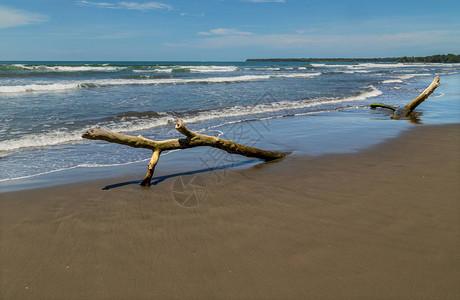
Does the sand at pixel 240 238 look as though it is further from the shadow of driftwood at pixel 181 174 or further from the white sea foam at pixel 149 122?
the white sea foam at pixel 149 122

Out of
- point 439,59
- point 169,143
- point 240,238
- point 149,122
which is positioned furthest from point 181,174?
point 439,59

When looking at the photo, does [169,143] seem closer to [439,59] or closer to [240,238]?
[240,238]

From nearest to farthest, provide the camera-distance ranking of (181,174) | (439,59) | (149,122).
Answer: (181,174)
(149,122)
(439,59)

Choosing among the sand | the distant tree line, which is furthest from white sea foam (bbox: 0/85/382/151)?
the distant tree line

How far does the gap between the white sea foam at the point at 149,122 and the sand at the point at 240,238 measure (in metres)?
3.29

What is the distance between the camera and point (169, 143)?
457 cm

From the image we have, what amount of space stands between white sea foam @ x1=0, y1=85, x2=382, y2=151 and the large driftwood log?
11.6 feet

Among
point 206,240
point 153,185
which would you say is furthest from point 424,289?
point 153,185

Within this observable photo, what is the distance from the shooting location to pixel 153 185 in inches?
171

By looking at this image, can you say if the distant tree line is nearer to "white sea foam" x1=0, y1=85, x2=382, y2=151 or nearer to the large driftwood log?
"white sea foam" x1=0, y1=85, x2=382, y2=151

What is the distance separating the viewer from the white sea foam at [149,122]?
6777 millimetres

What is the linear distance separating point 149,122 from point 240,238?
7353 millimetres

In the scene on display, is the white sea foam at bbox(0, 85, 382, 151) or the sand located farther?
the white sea foam at bbox(0, 85, 382, 151)

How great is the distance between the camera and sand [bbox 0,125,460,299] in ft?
7.50
